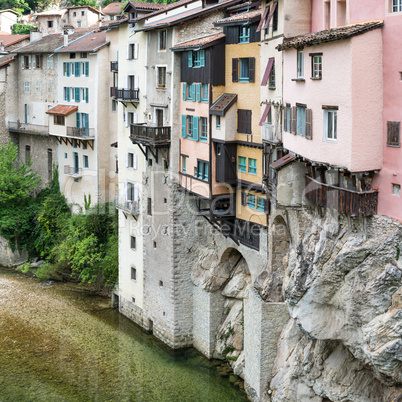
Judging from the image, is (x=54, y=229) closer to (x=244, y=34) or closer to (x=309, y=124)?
(x=244, y=34)

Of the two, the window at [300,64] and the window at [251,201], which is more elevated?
the window at [300,64]

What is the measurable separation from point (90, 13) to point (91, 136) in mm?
41766

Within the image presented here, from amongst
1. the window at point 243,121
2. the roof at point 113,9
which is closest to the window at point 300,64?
the window at point 243,121

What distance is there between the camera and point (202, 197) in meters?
40.6

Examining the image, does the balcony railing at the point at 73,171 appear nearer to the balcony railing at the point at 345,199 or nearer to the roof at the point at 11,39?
the roof at the point at 11,39

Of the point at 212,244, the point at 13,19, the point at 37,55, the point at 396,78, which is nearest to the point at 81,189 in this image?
the point at 37,55

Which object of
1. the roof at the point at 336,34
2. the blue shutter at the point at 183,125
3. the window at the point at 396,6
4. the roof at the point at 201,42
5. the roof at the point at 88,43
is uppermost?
the roof at the point at 88,43

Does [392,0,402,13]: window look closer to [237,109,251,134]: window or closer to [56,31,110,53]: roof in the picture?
[237,109,251,134]: window

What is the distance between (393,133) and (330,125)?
264cm

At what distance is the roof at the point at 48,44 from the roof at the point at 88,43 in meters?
1.79

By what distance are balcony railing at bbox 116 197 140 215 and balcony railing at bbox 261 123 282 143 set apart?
13702 millimetres

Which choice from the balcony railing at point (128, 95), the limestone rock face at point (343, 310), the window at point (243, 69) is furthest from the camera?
the balcony railing at point (128, 95)

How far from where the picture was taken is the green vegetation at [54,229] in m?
52.5

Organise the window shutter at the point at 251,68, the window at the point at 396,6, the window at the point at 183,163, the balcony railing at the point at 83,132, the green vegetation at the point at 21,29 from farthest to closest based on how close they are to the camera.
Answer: the green vegetation at the point at 21,29 → the balcony railing at the point at 83,132 → the window at the point at 183,163 → the window shutter at the point at 251,68 → the window at the point at 396,6
